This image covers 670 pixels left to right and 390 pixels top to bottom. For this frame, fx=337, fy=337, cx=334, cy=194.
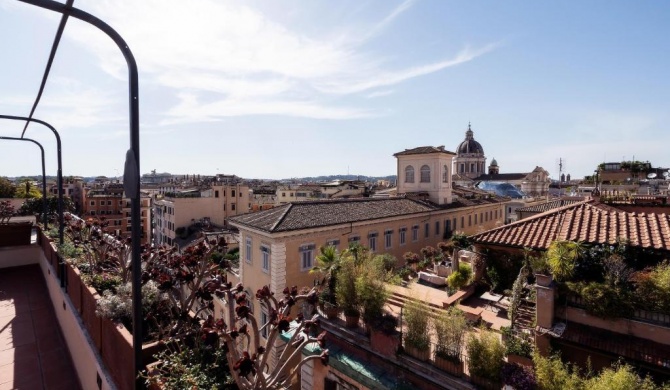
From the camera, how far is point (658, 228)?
9.87m

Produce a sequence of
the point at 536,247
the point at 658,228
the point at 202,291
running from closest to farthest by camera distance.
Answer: the point at 202,291
the point at 658,228
the point at 536,247

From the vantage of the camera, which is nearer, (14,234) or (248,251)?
(14,234)

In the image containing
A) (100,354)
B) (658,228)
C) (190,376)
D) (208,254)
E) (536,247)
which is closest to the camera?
(190,376)

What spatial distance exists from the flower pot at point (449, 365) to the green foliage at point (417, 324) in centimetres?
44

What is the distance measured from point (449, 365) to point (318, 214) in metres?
11.7

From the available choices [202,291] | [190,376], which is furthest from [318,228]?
[190,376]

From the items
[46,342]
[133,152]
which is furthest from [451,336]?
[46,342]

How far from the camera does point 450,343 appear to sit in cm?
845

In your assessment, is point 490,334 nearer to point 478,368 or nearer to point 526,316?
point 478,368

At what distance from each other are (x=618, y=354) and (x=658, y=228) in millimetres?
4827

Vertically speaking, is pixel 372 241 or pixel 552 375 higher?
pixel 372 241

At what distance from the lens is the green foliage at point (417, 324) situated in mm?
8859

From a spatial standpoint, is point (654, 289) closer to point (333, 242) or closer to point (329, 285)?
point (329, 285)

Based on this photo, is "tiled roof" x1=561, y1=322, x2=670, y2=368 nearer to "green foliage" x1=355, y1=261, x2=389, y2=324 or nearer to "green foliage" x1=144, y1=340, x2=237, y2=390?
"green foliage" x1=355, y1=261, x2=389, y2=324
